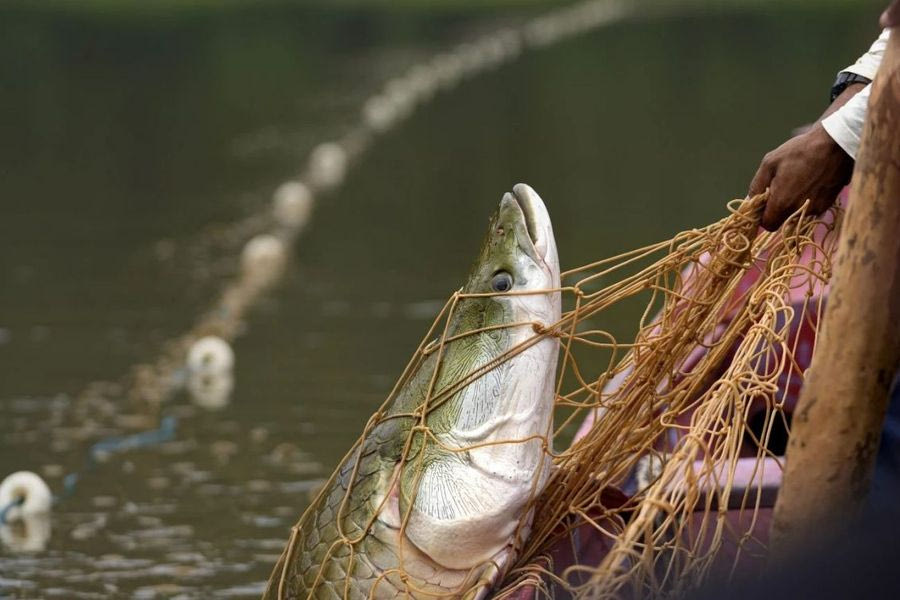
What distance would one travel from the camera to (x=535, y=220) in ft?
11.0

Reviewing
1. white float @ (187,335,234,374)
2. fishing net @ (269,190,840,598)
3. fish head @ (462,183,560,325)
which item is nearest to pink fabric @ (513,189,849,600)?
fishing net @ (269,190,840,598)

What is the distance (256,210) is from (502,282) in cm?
1085

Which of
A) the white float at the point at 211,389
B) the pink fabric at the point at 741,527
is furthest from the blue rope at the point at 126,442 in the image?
the pink fabric at the point at 741,527

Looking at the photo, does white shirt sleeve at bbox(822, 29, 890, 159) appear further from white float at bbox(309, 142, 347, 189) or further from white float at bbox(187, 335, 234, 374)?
white float at bbox(309, 142, 347, 189)

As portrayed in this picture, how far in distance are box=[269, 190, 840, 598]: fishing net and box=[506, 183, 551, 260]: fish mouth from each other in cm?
10

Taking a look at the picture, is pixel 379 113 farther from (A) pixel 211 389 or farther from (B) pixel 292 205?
(A) pixel 211 389

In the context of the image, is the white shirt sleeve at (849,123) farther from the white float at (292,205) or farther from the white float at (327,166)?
the white float at (327,166)

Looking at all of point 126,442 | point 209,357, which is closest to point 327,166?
point 209,357

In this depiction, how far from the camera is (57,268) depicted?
10953mm

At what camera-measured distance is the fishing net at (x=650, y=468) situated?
319 centimetres

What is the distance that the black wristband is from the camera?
3.47 m

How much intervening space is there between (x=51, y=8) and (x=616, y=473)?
34625 millimetres

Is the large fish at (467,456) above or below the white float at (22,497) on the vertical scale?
below

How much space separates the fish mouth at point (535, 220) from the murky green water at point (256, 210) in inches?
30.0
